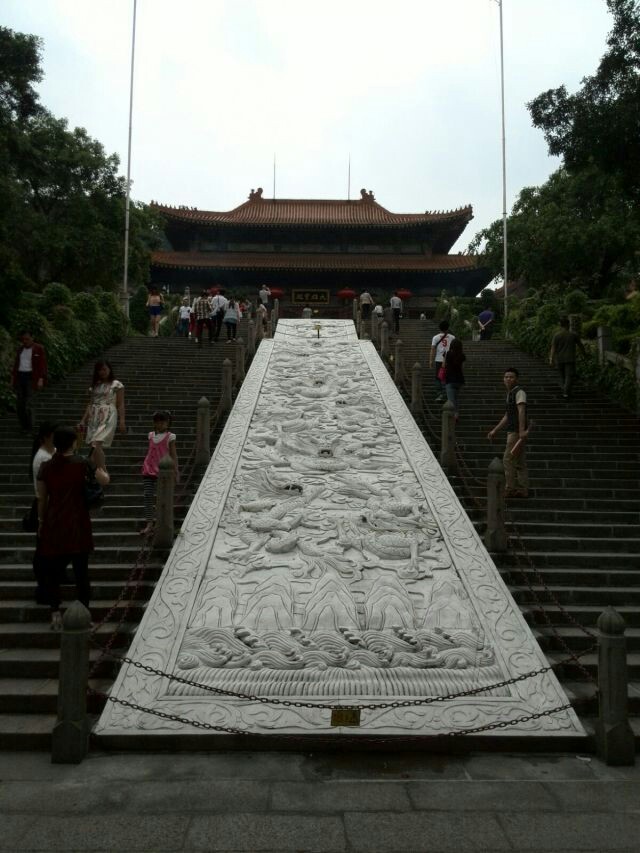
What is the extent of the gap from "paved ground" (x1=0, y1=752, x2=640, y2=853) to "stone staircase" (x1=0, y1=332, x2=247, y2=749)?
27.4 inches

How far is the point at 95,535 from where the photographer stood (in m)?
7.24

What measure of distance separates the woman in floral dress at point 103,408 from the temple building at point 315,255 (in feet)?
78.5

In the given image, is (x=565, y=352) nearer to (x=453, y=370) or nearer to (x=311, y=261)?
(x=453, y=370)

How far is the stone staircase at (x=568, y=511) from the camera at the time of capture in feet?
19.2

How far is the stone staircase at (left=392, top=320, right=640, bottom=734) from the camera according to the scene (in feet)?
19.2

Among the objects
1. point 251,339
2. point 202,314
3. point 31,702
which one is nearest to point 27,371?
point 31,702

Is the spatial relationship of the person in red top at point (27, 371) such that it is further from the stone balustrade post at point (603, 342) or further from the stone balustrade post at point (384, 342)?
the stone balustrade post at point (603, 342)

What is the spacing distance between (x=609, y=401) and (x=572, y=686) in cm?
867

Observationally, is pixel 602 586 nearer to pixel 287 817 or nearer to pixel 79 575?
pixel 287 817

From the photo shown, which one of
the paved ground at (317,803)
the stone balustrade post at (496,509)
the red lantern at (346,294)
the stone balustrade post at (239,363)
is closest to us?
the paved ground at (317,803)

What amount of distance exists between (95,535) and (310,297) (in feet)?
84.6

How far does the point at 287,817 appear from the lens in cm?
362

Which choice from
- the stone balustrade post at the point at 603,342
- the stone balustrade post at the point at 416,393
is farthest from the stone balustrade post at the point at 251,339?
the stone balustrade post at the point at 603,342

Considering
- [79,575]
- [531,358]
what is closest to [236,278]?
[531,358]
